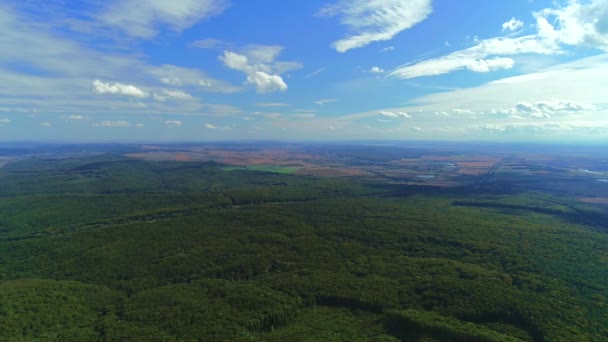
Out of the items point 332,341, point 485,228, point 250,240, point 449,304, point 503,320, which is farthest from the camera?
point 485,228

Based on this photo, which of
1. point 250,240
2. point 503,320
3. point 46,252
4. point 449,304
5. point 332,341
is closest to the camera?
point 332,341

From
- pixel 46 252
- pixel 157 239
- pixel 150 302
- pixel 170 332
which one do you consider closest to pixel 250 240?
pixel 157 239

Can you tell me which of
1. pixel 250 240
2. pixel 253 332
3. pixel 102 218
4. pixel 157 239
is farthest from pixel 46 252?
pixel 253 332

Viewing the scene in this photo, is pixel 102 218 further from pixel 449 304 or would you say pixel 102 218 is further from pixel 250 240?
pixel 449 304

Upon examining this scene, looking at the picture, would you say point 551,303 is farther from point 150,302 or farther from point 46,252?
point 46,252

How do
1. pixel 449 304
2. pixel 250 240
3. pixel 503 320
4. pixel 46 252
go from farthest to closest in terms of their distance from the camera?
pixel 250 240 < pixel 46 252 < pixel 449 304 < pixel 503 320

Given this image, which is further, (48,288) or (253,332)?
(48,288)
